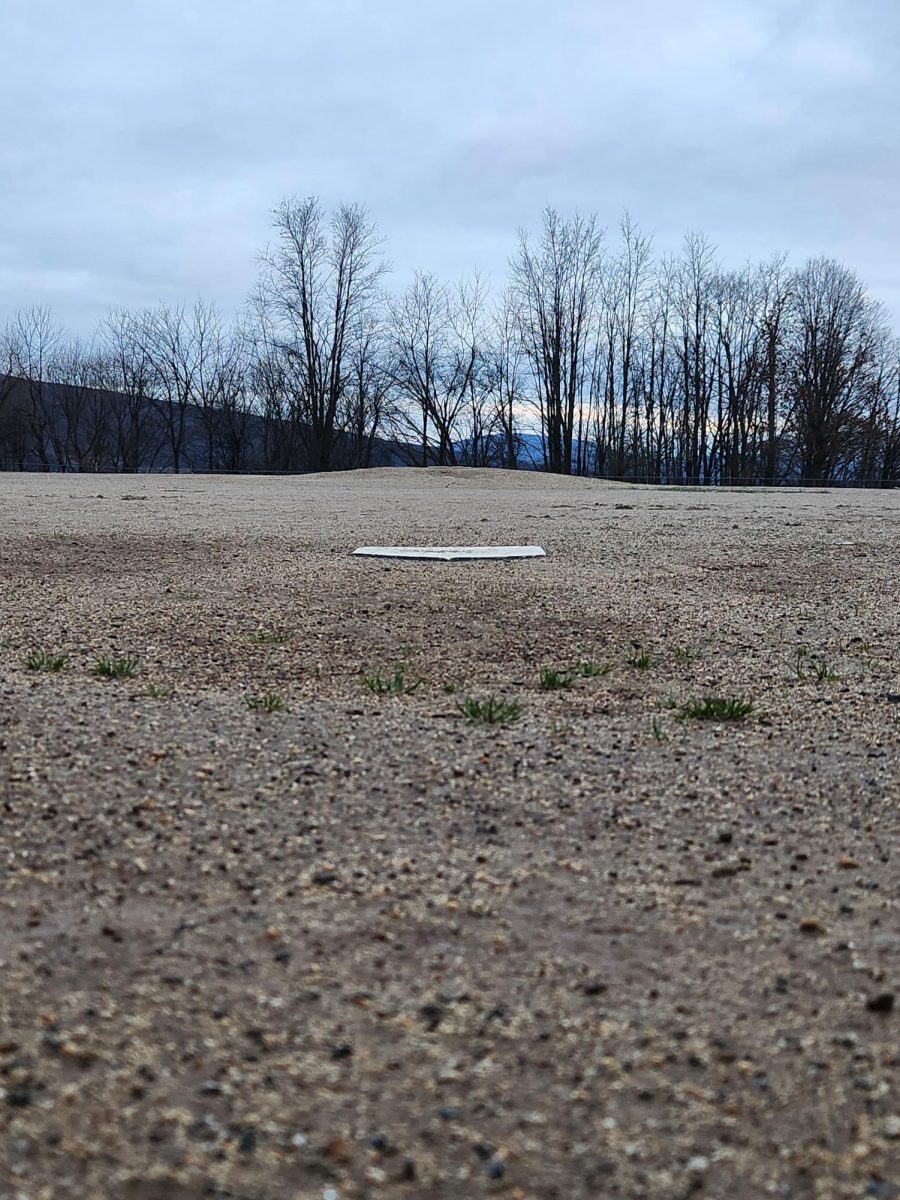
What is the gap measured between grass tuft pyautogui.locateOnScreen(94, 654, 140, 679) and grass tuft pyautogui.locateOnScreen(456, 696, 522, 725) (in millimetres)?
1286

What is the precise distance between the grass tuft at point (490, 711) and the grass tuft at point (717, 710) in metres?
0.59

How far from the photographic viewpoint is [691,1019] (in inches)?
67.8

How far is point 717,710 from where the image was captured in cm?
347

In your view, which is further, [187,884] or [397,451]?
[397,451]

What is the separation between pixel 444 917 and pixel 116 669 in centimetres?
221

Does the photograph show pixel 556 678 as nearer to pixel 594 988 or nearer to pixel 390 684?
pixel 390 684

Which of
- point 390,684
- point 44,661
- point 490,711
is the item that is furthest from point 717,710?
point 44,661

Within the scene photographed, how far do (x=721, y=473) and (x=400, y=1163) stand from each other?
149 ft

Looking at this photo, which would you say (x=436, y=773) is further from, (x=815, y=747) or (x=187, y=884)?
(x=815, y=747)

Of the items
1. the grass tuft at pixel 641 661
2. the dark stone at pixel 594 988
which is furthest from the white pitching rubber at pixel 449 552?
the dark stone at pixel 594 988

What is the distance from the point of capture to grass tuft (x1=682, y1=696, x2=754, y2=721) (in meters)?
3.45

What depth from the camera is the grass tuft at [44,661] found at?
153 inches

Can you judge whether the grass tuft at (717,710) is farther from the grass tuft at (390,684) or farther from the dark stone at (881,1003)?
the dark stone at (881,1003)

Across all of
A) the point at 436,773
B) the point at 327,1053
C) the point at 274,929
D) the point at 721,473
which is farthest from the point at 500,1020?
the point at 721,473
